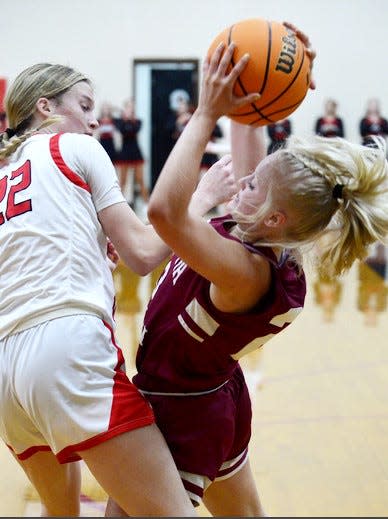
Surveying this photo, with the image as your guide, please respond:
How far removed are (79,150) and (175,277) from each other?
452mm

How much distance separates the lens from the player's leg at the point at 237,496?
8.10 feet

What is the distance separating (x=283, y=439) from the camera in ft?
12.9

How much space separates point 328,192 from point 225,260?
36 cm

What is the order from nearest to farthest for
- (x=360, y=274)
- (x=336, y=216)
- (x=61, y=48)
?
(x=336, y=216), (x=360, y=274), (x=61, y=48)

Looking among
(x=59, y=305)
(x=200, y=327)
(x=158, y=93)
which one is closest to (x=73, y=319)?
(x=59, y=305)

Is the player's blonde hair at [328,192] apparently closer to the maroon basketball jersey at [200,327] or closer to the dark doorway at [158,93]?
the maroon basketball jersey at [200,327]

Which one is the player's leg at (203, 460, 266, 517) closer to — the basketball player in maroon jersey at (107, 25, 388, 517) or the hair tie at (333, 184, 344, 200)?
the basketball player in maroon jersey at (107, 25, 388, 517)

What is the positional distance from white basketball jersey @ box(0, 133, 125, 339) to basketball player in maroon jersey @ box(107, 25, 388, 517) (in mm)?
230

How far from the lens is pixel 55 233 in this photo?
6.90 feet

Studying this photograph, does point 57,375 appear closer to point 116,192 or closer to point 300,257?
point 116,192

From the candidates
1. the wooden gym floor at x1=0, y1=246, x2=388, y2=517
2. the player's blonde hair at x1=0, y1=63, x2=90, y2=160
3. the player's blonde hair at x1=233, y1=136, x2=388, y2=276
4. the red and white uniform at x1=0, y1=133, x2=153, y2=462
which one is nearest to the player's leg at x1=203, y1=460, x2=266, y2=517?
the red and white uniform at x1=0, y1=133, x2=153, y2=462

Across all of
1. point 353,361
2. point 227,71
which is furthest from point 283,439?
point 227,71

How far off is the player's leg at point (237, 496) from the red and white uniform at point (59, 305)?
529 millimetres

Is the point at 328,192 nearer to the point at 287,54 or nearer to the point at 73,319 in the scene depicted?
the point at 287,54
